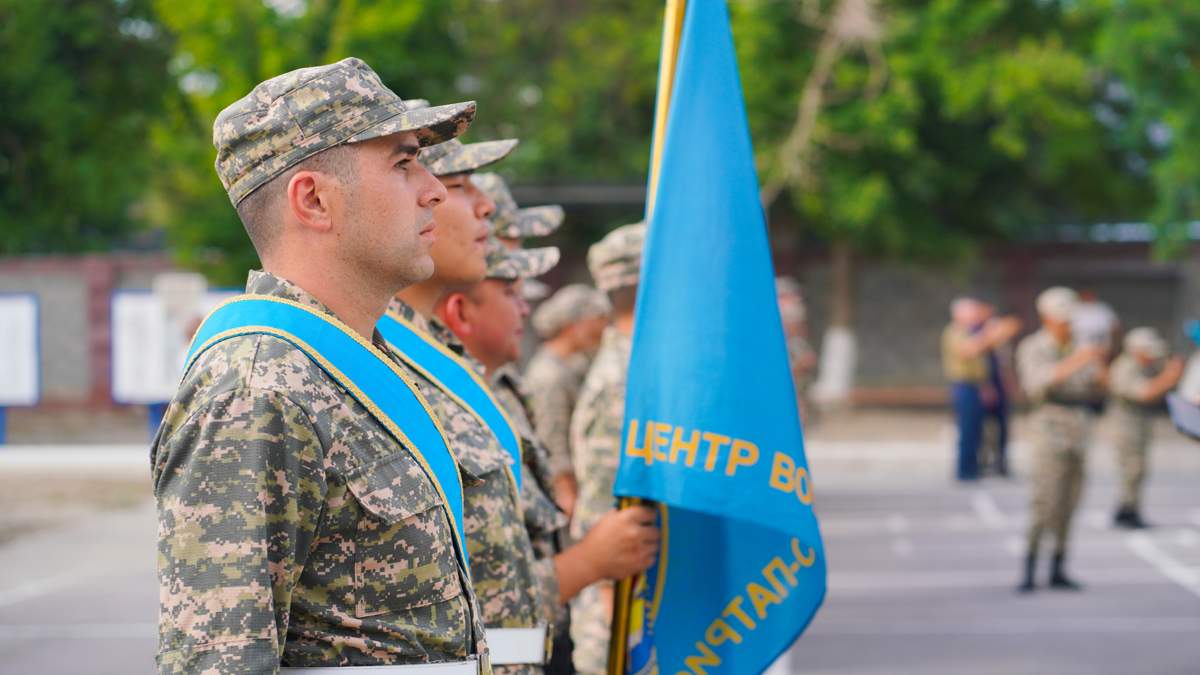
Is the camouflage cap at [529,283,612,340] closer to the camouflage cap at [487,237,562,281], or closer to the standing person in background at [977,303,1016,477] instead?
the camouflage cap at [487,237,562,281]

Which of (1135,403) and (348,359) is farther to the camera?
(1135,403)

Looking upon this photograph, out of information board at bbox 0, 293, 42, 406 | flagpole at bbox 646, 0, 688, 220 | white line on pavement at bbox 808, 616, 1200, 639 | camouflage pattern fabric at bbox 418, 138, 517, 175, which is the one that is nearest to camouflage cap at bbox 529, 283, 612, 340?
white line on pavement at bbox 808, 616, 1200, 639

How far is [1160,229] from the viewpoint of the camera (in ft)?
73.8

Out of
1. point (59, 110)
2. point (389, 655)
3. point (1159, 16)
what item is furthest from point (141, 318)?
point (389, 655)

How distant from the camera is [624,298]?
4.73 m

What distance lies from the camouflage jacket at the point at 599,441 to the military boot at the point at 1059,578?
21.9ft

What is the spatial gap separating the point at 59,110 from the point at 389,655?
1382cm

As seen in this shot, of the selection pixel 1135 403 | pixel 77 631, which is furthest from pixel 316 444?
pixel 1135 403

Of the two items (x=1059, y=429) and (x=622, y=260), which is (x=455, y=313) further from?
(x=1059, y=429)

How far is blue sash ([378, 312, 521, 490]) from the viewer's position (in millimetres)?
2680

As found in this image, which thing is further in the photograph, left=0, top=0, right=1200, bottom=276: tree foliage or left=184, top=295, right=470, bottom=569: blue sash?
left=0, top=0, right=1200, bottom=276: tree foliage

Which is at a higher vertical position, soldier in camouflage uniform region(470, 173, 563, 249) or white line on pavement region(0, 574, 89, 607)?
soldier in camouflage uniform region(470, 173, 563, 249)

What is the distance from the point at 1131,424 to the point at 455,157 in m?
10.9

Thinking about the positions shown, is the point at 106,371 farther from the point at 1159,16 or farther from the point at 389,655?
the point at 389,655
